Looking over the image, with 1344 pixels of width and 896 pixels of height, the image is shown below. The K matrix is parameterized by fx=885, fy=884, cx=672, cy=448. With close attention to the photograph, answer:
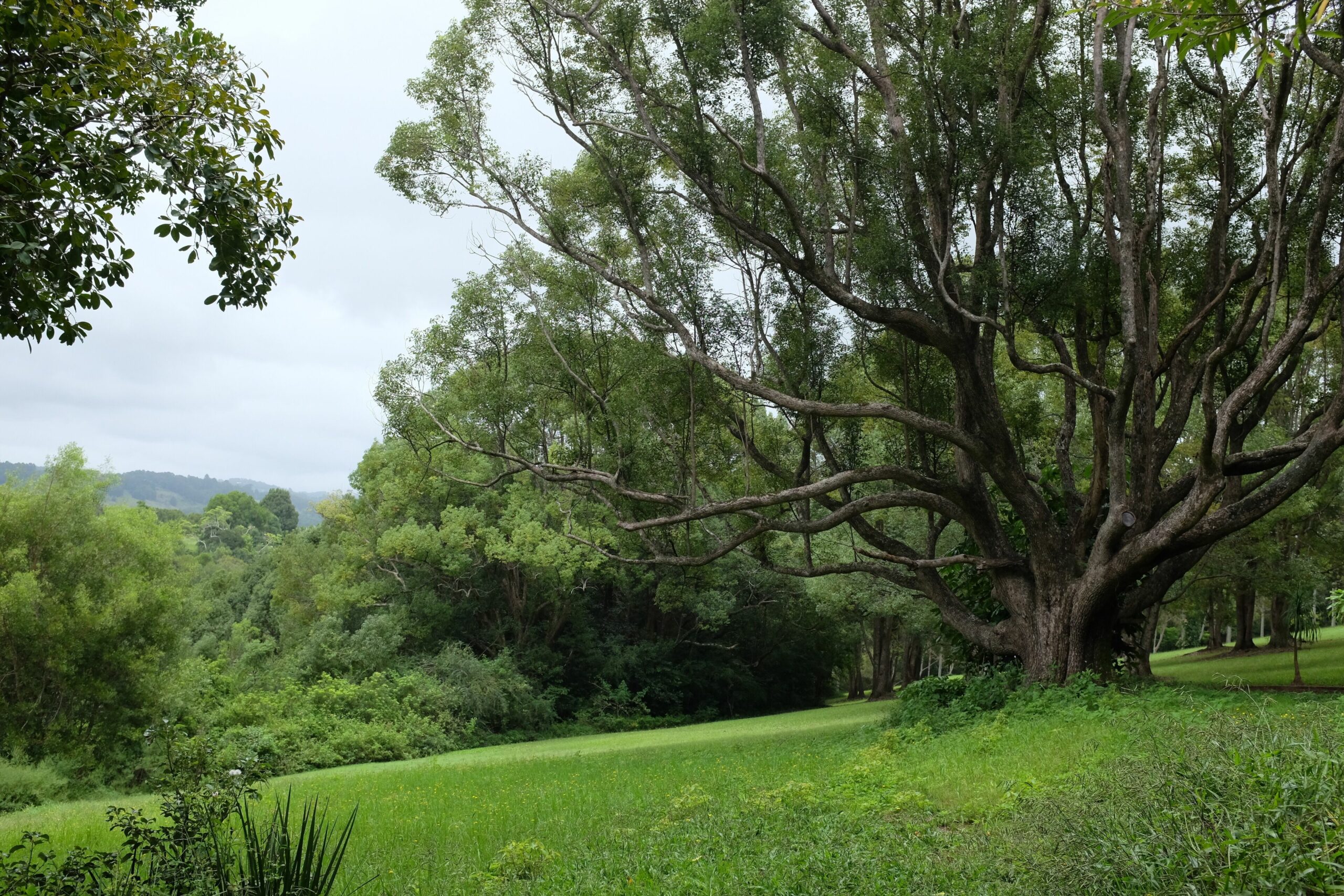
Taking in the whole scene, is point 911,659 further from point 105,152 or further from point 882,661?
point 105,152

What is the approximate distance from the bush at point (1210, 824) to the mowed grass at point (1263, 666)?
1163 cm

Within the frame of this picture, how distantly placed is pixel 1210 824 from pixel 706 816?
4591 mm

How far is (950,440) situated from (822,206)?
419 centimetres

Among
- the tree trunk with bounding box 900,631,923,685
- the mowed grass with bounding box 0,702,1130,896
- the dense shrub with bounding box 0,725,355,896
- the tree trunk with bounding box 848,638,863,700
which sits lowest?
the tree trunk with bounding box 848,638,863,700

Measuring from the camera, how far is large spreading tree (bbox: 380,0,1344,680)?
11.3 m

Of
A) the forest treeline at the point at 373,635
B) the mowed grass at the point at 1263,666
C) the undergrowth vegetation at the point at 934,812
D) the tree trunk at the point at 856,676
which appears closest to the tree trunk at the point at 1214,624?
the mowed grass at the point at 1263,666

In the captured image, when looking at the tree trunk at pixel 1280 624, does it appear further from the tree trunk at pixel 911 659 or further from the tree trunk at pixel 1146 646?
the tree trunk at pixel 911 659

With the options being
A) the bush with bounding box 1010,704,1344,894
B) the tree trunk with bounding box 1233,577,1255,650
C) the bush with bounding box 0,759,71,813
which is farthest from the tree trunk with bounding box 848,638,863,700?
the bush with bounding box 1010,704,1344,894

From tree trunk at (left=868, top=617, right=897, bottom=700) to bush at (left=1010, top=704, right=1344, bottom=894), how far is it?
30.6 meters

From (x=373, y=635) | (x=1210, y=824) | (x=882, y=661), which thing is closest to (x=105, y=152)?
(x=1210, y=824)

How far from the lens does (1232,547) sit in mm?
19719

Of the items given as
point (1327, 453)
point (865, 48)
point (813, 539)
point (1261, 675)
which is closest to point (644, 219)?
point (865, 48)

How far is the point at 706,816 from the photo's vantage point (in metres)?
7.53

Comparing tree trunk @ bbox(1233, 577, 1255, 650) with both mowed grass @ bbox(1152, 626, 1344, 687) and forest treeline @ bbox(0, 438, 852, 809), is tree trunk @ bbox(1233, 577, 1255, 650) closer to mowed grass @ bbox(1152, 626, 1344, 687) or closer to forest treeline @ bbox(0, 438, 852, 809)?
mowed grass @ bbox(1152, 626, 1344, 687)
